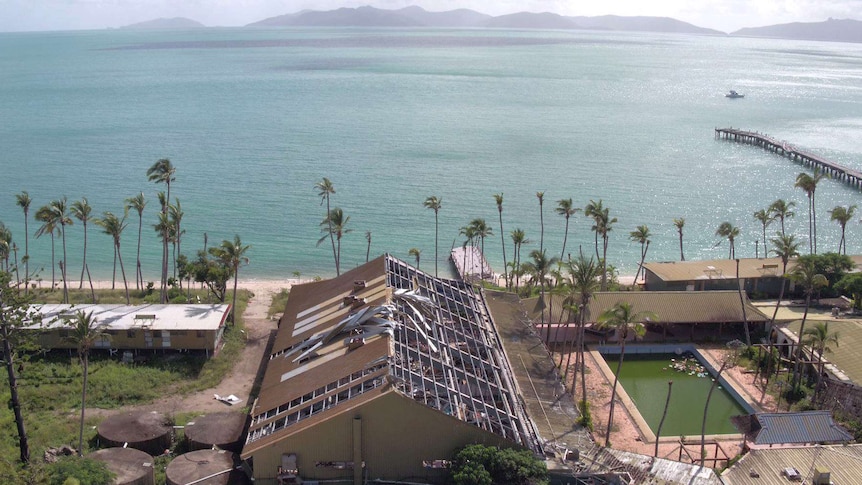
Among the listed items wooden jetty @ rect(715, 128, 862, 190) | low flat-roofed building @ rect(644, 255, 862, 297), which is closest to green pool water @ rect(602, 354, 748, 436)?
low flat-roofed building @ rect(644, 255, 862, 297)

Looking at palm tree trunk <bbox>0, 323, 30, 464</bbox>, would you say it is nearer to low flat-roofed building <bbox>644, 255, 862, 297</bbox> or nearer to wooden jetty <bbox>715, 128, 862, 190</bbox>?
low flat-roofed building <bbox>644, 255, 862, 297</bbox>

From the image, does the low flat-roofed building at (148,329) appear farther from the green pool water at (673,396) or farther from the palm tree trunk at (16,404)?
the green pool water at (673,396)

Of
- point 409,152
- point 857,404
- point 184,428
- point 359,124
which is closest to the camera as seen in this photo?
point 184,428

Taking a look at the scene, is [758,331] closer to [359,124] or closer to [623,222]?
[623,222]

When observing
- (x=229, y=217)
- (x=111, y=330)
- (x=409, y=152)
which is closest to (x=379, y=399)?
(x=111, y=330)

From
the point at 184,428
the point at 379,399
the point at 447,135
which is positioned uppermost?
the point at 447,135

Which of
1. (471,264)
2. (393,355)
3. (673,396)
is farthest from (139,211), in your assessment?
(673,396)

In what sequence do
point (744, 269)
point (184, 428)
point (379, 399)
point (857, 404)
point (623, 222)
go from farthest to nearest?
1. point (623, 222)
2. point (744, 269)
3. point (857, 404)
4. point (184, 428)
5. point (379, 399)
